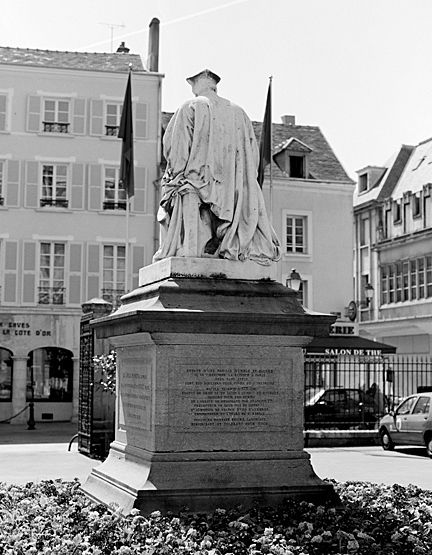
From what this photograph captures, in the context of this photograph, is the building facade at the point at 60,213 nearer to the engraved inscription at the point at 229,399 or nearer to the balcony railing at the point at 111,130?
the balcony railing at the point at 111,130

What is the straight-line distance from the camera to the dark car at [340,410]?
25266mm

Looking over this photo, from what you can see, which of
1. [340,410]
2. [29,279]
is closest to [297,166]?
[29,279]

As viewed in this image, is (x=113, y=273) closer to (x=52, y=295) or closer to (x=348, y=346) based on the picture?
(x=52, y=295)

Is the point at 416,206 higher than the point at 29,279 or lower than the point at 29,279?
higher

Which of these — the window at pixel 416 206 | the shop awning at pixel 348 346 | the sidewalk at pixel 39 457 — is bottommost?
the sidewalk at pixel 39 457

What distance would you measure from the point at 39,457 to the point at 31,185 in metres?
17.9

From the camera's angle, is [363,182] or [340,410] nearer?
[340,410]

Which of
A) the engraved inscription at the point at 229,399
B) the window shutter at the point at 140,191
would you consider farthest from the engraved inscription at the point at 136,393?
the window shutter at the point at 140,191

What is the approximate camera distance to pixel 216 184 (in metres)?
9.16

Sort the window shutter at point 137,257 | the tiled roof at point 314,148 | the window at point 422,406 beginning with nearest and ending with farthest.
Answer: the window at point 422,406
the window shutter at point 137,257
the tiled roof at point 314,148

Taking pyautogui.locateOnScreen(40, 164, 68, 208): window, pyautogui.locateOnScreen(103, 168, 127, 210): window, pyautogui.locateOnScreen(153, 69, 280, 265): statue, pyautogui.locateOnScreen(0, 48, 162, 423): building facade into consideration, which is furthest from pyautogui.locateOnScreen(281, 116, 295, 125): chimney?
pyautogui.locateOnScreen(153, 69, 280, 265): statue

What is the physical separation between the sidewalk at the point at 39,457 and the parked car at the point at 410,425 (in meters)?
7.39

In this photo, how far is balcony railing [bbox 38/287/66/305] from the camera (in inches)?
1367

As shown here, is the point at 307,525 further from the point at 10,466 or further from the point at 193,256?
the point at 10,466
